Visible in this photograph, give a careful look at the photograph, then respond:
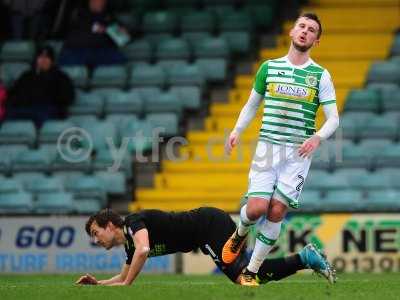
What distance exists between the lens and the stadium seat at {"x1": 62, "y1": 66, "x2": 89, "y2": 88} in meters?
17.1

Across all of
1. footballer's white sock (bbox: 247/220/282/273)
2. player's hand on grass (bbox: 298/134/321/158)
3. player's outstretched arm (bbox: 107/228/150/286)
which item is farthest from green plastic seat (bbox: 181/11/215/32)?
player's hand on grass (bbox: 298/134/321/158)

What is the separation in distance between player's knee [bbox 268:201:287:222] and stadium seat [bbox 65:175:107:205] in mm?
6008

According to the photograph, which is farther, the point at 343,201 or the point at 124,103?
the point at 124,103

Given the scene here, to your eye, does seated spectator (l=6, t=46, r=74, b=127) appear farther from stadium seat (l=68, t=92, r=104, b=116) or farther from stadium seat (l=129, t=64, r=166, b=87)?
stadium seat (l=129, t=64, r=166, b=87)

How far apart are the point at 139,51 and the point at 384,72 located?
134 inches

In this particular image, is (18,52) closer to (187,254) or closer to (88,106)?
(88,106)

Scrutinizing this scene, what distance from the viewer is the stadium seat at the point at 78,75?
17125mm

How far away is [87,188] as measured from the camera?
15.4m

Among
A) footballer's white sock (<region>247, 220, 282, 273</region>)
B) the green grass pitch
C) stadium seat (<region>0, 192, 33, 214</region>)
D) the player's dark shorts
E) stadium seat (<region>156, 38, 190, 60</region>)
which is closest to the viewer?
the green grass pitch

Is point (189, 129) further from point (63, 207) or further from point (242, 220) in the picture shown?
point (242, 220)

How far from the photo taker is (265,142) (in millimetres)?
9516

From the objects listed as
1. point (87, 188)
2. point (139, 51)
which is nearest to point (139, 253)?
point (87, 188)

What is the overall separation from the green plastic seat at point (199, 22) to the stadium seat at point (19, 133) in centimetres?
278

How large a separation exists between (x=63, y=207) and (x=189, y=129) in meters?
2.47
